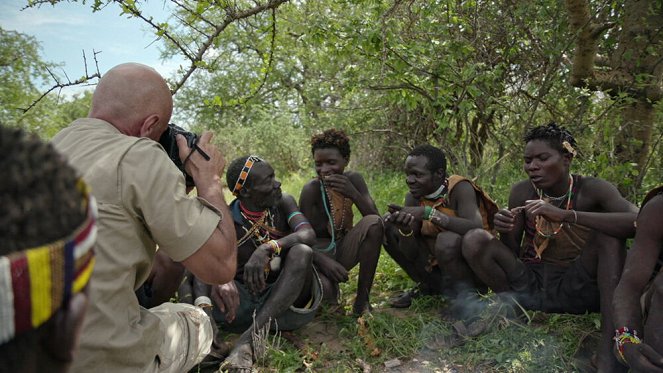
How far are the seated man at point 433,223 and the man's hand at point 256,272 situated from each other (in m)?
0.93

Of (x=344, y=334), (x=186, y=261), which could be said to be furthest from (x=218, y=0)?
(x=344, y=334)

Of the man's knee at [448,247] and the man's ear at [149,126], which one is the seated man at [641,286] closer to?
the man's knee at [448,247]

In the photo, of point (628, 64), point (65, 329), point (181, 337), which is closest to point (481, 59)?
point (628, 64)

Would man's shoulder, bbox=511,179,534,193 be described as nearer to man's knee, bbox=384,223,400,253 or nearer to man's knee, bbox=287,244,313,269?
man's knee, bbox=384,223,400,253

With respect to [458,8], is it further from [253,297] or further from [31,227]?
[31,227]

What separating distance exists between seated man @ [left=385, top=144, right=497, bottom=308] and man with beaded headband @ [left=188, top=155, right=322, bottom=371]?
0.70 meters

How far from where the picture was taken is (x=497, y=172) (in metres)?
5.74

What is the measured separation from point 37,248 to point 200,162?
58.5 inches

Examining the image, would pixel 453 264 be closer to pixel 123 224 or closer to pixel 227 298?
pixel 227 298

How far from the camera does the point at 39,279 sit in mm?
740

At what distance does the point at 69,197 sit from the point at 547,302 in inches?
123

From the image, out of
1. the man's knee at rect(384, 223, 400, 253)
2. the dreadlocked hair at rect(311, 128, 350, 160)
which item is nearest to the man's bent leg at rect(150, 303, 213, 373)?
the man's knee at rect(384, 223, 400, 253)

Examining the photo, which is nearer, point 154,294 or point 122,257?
point 122,257

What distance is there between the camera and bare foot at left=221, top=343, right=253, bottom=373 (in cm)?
283
